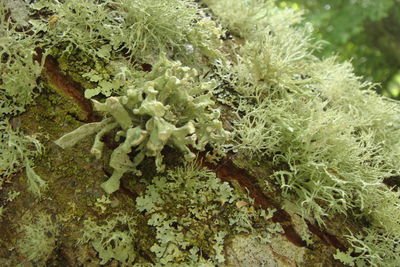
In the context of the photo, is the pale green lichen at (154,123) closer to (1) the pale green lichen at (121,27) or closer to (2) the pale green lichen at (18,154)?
(2) the pale green lichen at (18,154)

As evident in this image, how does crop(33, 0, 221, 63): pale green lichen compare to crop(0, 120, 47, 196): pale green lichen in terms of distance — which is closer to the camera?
crop(0, 120, 47, 196): pale green lichen

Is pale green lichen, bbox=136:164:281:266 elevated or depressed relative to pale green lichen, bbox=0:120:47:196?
elevated

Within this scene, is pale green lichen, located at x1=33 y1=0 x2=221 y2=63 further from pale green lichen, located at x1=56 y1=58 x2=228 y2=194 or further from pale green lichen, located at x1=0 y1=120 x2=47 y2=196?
pale green lichen, located at x1=0 y1=120 x2=47 y2=196

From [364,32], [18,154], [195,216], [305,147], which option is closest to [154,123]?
[195,216]

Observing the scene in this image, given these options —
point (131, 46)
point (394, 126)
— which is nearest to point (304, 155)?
point (394, 126)

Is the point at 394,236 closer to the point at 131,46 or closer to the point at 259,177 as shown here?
the point at 259,177

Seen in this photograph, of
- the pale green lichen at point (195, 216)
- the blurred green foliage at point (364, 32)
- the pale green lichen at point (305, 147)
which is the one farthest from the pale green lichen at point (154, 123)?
the blurred green foliage at point (364, 32)

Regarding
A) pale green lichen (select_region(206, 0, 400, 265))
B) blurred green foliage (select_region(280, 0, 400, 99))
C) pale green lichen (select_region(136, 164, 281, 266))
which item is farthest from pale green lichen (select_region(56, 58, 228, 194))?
blurred green foliage (select_region(280, 0, 400, 99))
